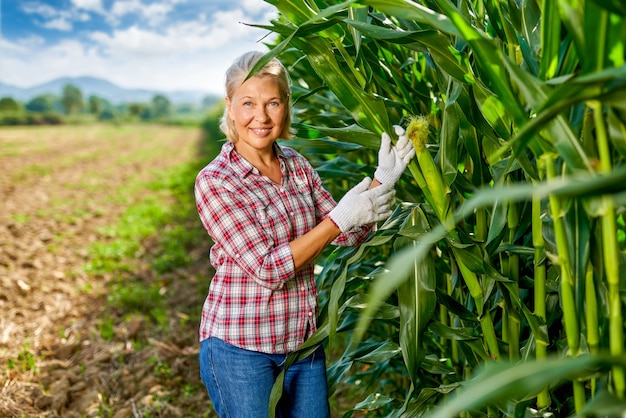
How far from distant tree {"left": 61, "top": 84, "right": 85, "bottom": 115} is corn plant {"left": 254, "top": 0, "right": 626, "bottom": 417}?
287ft

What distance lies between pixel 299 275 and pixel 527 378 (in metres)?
1.03

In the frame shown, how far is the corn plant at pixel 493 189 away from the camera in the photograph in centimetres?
78

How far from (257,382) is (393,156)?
688 mm

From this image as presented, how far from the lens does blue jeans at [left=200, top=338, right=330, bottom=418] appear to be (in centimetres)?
165

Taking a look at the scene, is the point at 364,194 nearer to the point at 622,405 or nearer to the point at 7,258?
the point at 622,405

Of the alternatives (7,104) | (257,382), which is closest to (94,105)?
(7,104)

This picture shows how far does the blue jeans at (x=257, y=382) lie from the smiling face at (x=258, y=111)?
553mm

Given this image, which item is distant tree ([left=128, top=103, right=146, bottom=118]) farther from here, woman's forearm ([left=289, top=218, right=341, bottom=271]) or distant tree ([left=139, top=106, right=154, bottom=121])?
→ woman's forearm ([left=289, top=218, right=341, bottom=271])

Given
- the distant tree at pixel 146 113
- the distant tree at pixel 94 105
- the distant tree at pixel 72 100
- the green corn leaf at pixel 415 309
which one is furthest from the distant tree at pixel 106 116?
the green corn leaf at pixel 415 309

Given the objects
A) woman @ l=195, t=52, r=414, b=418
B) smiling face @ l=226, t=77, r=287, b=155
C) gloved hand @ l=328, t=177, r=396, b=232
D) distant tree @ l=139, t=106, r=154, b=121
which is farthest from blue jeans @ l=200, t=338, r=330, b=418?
distant tree @ l=139, t=106, r=154, b=121

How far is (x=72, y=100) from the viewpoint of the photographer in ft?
273

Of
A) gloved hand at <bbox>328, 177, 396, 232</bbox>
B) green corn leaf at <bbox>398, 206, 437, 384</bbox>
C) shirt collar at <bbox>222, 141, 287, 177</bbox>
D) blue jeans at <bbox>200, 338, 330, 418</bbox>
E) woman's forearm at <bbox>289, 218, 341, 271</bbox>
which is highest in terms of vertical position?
shirt collar at <bbox>222, 141, 287, 177</bbox>

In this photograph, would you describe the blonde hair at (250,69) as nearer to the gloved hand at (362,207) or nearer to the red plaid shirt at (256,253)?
the red plaid shirt at (256,253)

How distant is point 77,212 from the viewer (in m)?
7.41
